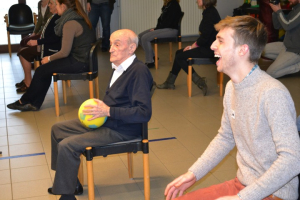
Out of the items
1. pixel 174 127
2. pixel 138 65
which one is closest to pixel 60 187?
pixel 138 65

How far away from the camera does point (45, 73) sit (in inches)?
187

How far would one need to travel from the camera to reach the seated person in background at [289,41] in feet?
18.4

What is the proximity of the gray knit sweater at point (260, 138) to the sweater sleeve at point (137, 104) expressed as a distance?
2.39 ft

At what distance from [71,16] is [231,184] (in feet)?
10.2

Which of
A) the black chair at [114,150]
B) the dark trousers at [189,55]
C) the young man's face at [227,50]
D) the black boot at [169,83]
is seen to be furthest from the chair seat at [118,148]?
the black boot at [169,83]

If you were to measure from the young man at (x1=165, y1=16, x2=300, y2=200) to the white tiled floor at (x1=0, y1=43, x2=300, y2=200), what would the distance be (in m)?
1.24

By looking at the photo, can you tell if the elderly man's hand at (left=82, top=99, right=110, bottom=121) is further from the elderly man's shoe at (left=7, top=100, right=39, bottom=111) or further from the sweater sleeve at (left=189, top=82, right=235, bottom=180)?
the elderly man's shoe at (left=7, top=100, right=39, bottom=111)

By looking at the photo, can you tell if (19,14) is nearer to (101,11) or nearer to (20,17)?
(20,17)

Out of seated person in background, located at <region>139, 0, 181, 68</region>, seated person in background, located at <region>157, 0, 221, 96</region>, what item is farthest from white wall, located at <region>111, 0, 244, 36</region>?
seated person in background, located at <region>157, 0, 221, 96</region>

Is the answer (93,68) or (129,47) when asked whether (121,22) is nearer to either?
(93,68)

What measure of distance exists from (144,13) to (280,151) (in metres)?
7.35

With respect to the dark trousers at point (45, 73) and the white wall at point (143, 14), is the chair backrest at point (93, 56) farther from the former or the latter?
the white wall at point (143, 14)

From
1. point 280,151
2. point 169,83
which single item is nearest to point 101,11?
point 169,83

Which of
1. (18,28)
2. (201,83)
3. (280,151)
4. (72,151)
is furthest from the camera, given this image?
(18,28)
